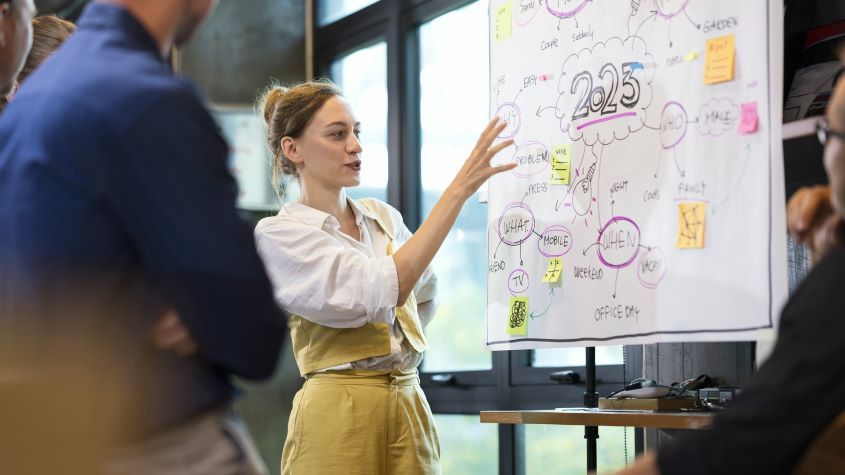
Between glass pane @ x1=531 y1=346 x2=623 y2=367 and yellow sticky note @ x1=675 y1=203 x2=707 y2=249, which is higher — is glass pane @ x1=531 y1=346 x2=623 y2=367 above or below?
below

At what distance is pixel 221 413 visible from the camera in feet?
4.27

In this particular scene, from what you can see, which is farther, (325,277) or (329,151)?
(329,151)

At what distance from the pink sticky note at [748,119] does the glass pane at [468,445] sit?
2.24 m

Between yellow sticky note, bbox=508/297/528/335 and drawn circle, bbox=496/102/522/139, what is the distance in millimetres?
485

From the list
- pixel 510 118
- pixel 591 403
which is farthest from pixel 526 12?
pixel 591 403

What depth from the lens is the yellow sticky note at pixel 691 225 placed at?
2.29 m

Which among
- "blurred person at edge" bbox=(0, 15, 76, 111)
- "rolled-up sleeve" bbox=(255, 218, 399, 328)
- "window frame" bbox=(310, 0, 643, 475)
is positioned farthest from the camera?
"window frame" bbox=(310, 0, 643, 475)

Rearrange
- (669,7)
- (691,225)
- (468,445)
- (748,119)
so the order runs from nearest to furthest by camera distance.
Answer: (748,119) → (691,225) → (669,7) → (468,445)

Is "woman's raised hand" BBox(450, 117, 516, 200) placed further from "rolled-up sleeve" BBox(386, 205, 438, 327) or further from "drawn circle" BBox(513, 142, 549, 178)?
"rolled-up sleeve" BBox(386, 205, 438, 327)

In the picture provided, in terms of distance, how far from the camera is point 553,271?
2.70m

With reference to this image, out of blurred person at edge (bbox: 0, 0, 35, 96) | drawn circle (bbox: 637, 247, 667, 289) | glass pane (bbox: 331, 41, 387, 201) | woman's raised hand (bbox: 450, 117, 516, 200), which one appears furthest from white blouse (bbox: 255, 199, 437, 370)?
glass pane (bbox: 331, 41, 387, 201)

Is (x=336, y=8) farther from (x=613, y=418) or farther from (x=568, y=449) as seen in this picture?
(x=613, y=418)

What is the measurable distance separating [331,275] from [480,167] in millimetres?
500

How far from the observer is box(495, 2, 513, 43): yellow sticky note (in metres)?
3.00
